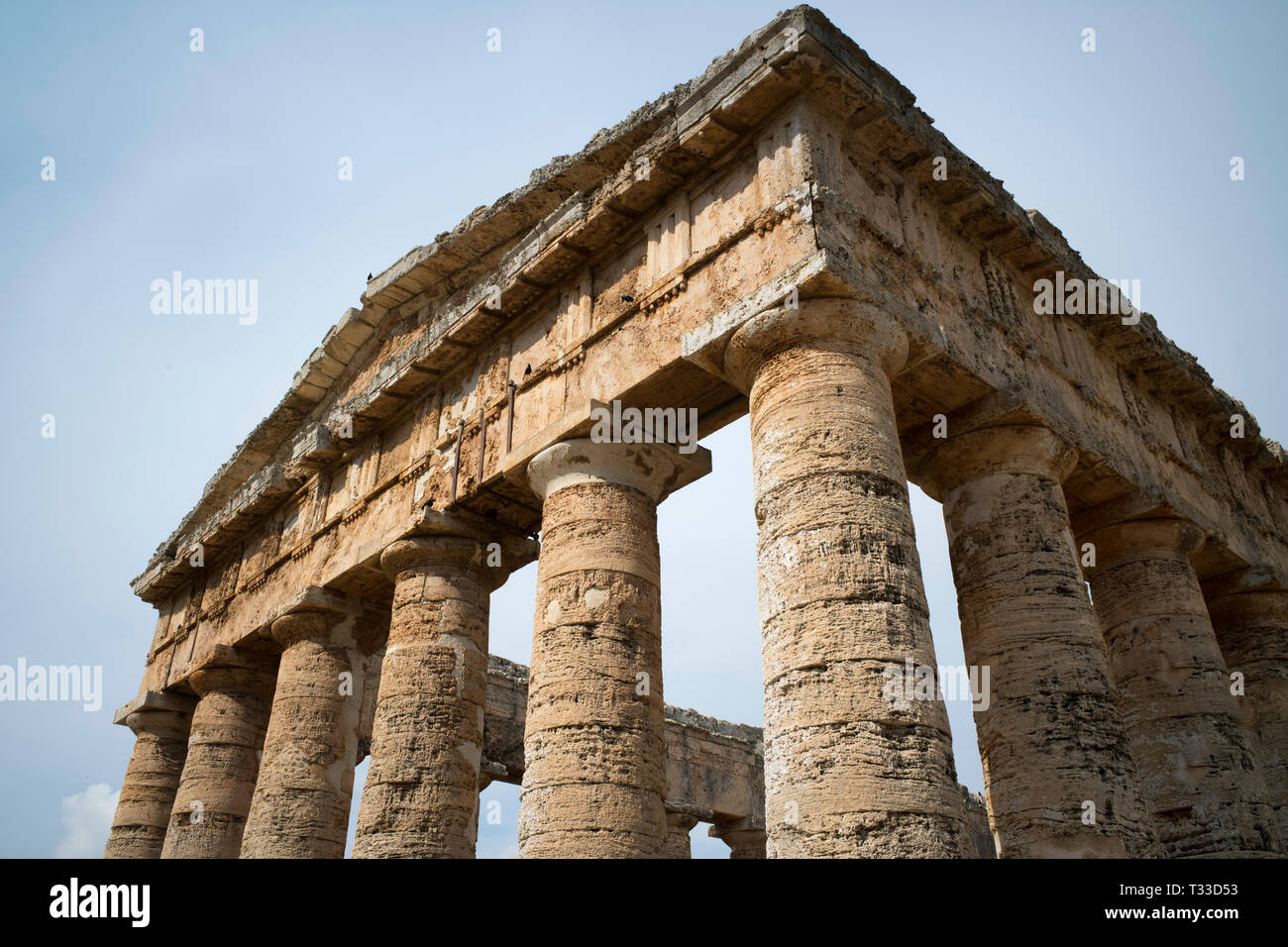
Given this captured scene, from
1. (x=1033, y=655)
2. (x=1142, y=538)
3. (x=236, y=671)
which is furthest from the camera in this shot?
(x=236, y=671)

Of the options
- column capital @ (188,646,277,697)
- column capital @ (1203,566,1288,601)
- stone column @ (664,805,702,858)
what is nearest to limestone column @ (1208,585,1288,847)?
column capital @ (1203,566,1288,601)

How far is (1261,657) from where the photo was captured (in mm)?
12578

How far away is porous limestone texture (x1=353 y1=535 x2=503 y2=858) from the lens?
32.2 feet

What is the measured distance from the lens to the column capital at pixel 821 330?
7949 mm

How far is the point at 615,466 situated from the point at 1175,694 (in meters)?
6.42

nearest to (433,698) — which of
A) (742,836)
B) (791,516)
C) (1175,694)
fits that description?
(791,516)

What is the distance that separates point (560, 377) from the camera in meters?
10.4

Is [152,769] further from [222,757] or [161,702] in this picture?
[222,757]
